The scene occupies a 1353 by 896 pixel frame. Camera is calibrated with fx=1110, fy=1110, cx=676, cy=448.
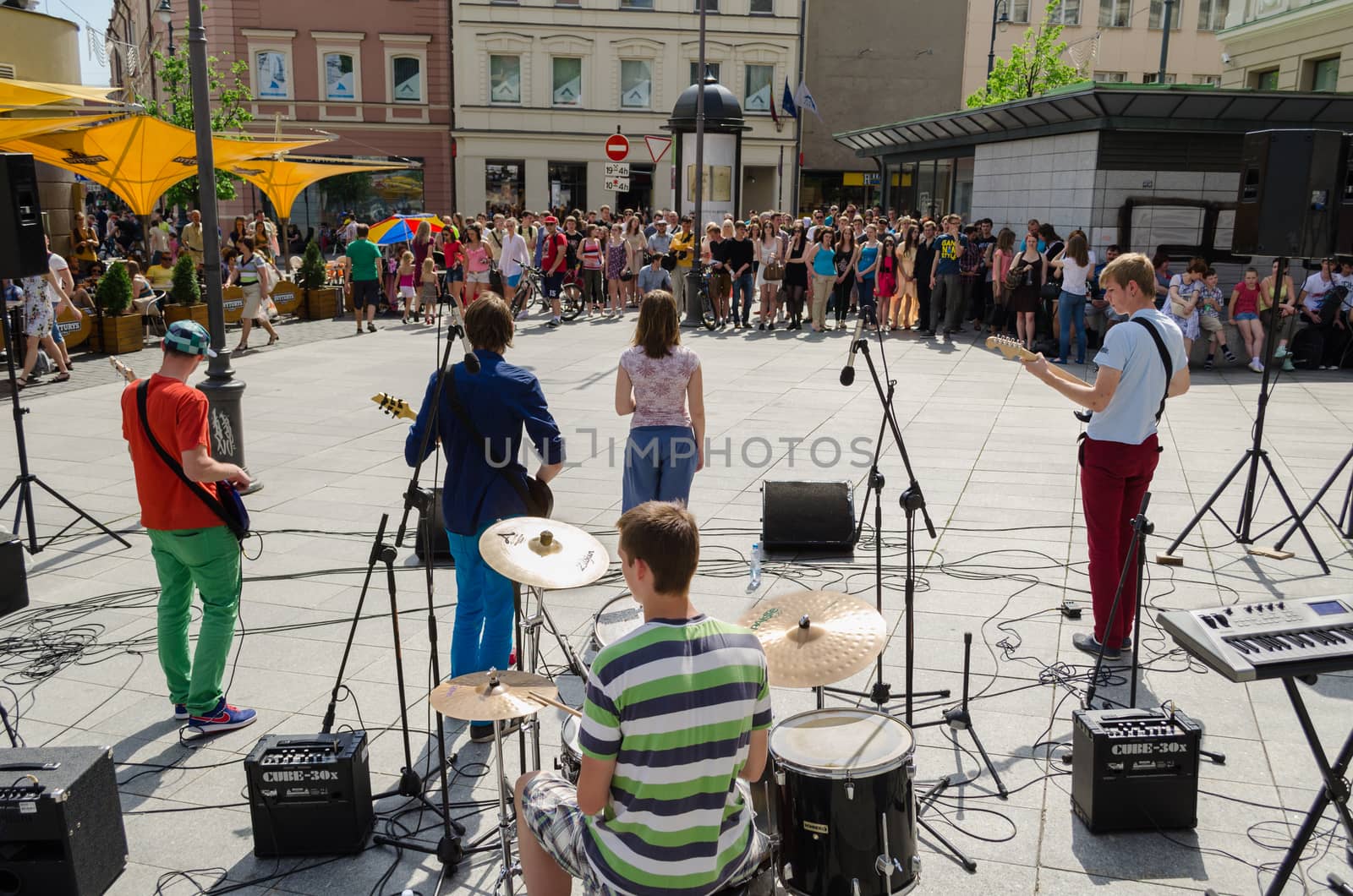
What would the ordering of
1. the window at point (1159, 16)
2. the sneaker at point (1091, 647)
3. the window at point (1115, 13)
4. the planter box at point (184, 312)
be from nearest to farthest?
1. the sneaker at point (1091, 647)
2. the planter box at point (184, 312)
3. the window at point (1159, 16)
4. the window at point (1115, 13)

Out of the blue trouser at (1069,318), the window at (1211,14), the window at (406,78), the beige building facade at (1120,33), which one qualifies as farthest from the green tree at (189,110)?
the window at (1211,14)

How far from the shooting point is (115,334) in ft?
55.7

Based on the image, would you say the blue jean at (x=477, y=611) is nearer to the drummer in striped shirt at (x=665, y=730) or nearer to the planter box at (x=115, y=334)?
the drummer in striped shirt at (x=665, y=730)

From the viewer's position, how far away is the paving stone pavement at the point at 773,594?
442cm

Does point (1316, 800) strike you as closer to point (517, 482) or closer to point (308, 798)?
point (517, 482)

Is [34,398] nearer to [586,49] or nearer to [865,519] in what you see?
[865,519]

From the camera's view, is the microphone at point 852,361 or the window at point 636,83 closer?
the microphone at point 852,361

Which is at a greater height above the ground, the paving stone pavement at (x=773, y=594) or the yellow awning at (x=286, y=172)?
the yellow awning at (x=286, y=172)

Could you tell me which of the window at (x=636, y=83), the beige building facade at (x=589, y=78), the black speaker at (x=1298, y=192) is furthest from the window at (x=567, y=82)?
the black speaker at (x=1298, y=192)

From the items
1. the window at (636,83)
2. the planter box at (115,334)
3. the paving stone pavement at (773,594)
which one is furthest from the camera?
the window at (636,83)

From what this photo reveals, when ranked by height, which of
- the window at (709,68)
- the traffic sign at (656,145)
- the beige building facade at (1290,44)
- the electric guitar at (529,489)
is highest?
the window at (709,68)

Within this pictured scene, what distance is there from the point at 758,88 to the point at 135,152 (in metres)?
28.5

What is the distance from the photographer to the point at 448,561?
7.72 metres

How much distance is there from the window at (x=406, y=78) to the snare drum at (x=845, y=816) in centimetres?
4359
